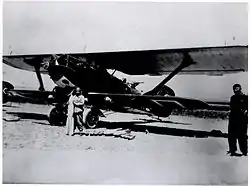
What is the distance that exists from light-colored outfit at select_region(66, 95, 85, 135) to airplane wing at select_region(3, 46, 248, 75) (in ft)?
0.47

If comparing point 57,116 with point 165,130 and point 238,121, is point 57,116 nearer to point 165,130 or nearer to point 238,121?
point 165,130

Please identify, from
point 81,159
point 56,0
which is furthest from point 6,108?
point 56,0

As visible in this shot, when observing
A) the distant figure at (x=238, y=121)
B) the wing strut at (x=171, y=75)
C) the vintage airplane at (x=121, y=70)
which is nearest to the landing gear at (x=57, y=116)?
the vintage airplane at (x=121, y=70)

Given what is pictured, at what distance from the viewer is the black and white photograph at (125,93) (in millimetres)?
1225

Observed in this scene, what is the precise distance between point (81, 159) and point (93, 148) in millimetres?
59

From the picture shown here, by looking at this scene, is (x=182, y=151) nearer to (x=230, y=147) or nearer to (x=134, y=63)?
(x=230, y=147)

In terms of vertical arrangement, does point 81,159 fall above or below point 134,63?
below

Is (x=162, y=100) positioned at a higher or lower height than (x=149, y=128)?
higher

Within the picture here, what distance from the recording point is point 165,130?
123 centimetres

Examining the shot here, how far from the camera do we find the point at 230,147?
1.22m

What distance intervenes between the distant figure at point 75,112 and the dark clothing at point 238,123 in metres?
0.54

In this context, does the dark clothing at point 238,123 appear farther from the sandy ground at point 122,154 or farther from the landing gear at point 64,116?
the landing gear at point 64,116

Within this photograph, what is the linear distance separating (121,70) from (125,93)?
0.09 m

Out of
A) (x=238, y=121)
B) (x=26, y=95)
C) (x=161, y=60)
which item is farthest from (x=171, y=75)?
(x=26, y=95)
